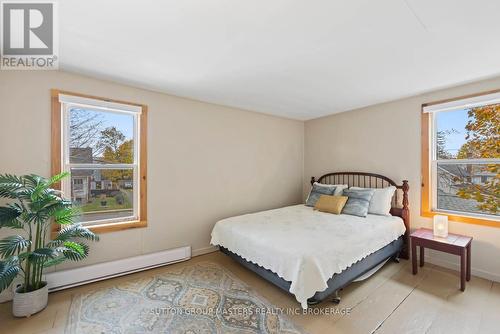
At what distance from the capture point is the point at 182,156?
128 inches

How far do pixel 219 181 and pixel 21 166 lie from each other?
91.1 inches

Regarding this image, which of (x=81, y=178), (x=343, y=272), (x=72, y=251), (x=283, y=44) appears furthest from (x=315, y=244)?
(x=81, y=178)

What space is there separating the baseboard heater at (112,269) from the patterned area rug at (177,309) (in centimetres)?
22

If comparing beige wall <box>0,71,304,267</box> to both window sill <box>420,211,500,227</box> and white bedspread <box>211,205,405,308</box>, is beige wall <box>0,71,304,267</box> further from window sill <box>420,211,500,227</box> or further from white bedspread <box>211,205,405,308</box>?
window sill <box>420,211,500,227</box>

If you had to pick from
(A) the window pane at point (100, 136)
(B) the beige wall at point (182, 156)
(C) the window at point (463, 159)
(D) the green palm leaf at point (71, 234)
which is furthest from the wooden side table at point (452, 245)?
(A) the window pane at point (100, 136)

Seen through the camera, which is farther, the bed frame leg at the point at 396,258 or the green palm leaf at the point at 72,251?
the bed frame leg at the point at 396,258

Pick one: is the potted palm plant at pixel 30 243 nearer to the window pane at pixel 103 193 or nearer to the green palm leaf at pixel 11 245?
the green palm leaf at pixel 11 245

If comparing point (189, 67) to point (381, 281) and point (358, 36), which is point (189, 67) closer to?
point (358, 36)

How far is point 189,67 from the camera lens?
2.35 metres

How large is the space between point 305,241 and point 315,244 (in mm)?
111

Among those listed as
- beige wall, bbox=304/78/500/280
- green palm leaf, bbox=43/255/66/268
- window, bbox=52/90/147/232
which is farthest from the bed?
green palm leaf, bbox=43/255/66/268

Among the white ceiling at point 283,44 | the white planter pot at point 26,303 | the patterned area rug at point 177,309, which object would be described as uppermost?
the white ceiling at point 283,44

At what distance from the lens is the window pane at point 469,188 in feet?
8.83

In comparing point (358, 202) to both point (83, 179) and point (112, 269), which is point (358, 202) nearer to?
point (112, 269)
